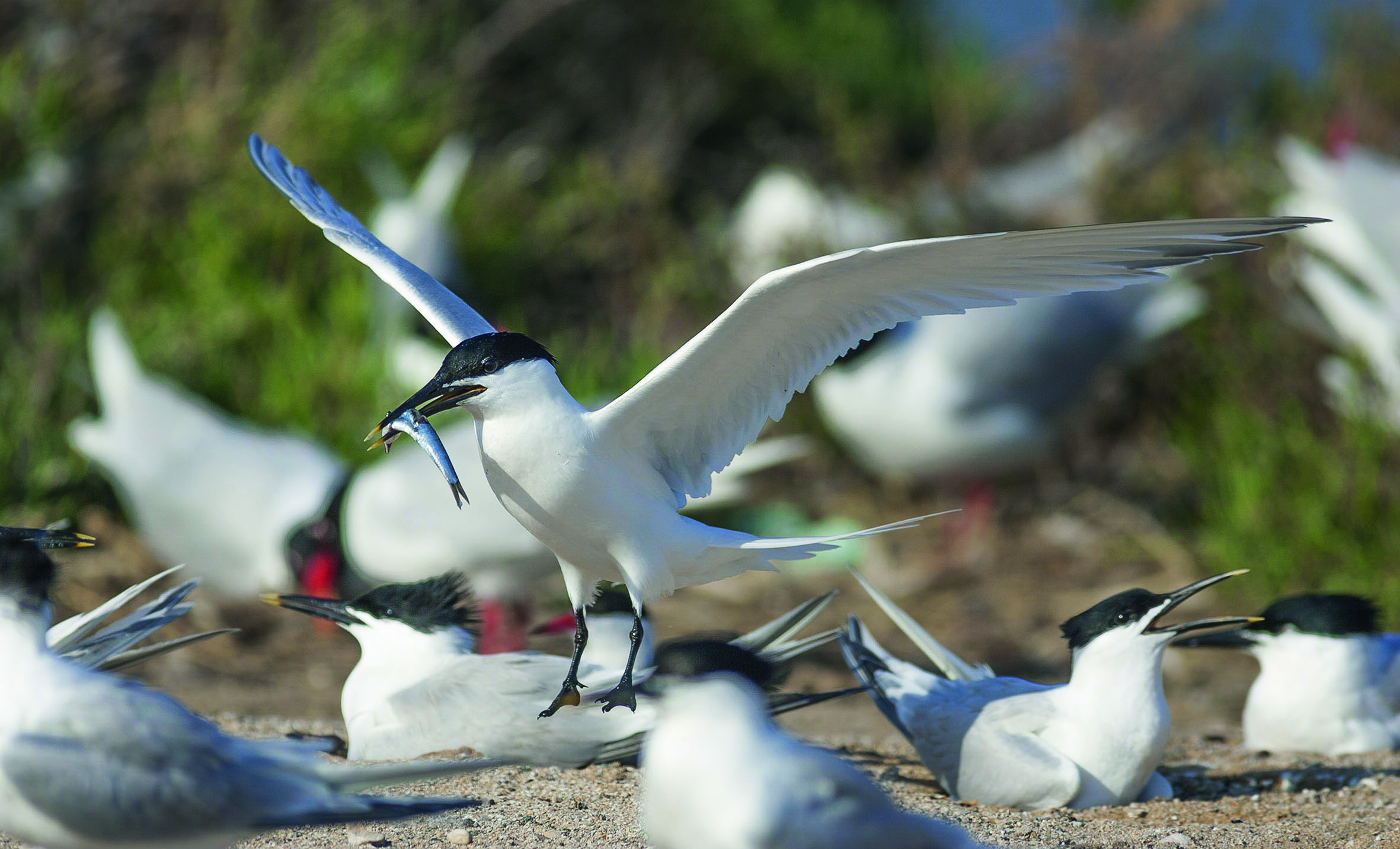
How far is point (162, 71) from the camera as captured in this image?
736 cm

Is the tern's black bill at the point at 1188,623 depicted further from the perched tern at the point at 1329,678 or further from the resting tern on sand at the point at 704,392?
the resting tern on sand at the point at 704,392

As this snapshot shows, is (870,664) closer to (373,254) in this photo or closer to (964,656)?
Result: (373,254)

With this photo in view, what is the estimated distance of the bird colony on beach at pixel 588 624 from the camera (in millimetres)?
1982

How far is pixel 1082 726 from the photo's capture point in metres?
2.79

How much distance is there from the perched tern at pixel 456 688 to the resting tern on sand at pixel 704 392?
14cm

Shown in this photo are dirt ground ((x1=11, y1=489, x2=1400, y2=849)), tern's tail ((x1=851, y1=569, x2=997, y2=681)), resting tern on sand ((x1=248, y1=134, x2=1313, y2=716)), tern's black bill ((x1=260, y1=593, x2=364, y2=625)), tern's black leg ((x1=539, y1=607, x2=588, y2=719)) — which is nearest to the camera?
resting tern on sand ((x1=248, y1=134, x2=1313, y2=716))

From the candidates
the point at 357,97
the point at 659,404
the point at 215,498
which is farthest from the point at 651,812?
the point at 357,97

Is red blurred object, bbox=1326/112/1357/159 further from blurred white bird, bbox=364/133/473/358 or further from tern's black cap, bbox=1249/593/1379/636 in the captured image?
blurred white bird, bbox=364/133/473/358

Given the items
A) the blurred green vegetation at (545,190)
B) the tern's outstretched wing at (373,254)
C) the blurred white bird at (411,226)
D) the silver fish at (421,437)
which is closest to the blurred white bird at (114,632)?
the silver fish at (421,437)

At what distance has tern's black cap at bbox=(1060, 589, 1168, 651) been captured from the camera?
2816 millimetres

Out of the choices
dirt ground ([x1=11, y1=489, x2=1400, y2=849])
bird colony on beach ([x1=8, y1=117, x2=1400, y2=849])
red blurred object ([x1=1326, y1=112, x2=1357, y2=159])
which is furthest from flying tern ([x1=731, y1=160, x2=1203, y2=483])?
red blurred object ([x1=1326, y1=112, x2=1357, y2=159])

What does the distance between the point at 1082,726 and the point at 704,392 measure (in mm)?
1038

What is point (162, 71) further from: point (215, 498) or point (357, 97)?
point (215, 498)

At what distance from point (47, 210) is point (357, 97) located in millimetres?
1683
